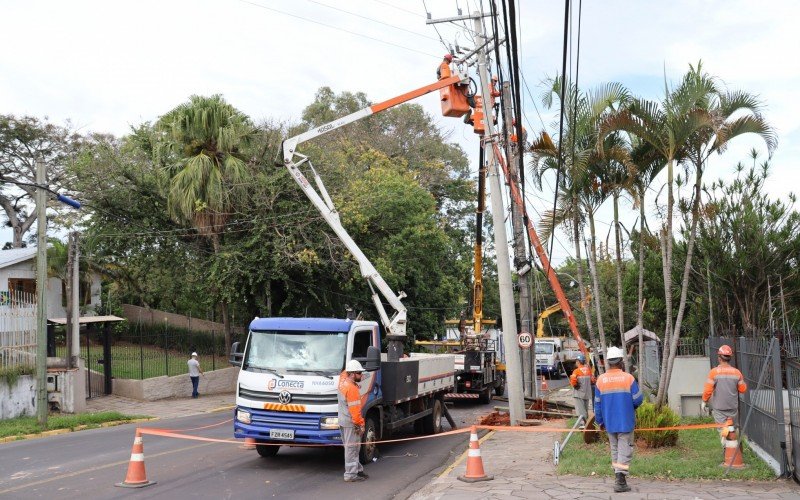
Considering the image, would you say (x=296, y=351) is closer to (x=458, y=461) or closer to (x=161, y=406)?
(x=458, y=461)

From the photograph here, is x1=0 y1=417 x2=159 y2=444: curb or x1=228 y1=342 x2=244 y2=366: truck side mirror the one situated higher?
x1=228 y1=342 x2=244 y2=366: truck side mirror

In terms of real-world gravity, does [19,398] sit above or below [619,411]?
below

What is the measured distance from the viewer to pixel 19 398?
19391 millimetres

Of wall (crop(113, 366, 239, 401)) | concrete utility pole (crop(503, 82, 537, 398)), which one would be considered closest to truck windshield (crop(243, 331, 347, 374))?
concrete utility pole (crop(503, 82, 537, 398))

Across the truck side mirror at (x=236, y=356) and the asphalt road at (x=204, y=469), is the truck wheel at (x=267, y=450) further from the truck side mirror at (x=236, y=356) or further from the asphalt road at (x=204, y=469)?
the truck side mirror at (x=236, y=356)

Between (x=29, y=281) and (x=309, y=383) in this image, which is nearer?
(x=309, y=383)

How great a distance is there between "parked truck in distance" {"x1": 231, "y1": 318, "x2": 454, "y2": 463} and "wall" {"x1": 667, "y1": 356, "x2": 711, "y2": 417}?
5756mm

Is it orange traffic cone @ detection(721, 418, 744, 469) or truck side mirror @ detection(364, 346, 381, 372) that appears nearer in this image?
orange traffic cone @ detection(721, 418, 744, 469)

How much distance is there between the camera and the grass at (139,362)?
84.9 ft

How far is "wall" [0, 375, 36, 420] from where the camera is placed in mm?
18953

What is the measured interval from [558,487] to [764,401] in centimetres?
300

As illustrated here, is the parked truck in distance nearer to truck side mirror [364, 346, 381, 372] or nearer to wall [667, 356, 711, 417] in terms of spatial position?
truck side mirror [364, 346, 381, 372]

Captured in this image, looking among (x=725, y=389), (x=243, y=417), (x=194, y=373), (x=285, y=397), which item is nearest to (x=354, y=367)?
(x=285, y=397)

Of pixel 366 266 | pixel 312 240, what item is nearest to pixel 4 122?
pixel 312 240
